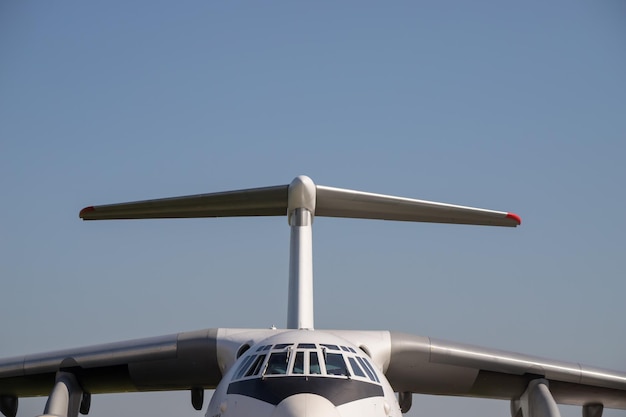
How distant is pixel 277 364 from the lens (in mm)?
11172

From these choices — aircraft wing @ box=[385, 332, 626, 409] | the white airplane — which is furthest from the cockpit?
aircraft wing @ box=[385, 332, 626, 409]

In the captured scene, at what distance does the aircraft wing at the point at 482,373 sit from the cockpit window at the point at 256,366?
4.79 meters

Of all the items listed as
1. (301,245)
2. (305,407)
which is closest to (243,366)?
(305,407)

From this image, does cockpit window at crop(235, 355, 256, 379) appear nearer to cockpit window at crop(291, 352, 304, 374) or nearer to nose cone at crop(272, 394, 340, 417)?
cockpit window at crop(291, 352, 304, 374)

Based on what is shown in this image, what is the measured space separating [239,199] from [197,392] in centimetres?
382

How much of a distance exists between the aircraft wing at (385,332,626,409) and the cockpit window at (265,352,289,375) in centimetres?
486

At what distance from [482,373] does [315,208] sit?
4429 millimetres

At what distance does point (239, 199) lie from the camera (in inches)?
658

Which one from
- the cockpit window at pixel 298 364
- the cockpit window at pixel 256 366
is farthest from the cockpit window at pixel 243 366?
the cockpit window at pixel 298 364

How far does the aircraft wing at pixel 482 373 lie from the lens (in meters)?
16.2

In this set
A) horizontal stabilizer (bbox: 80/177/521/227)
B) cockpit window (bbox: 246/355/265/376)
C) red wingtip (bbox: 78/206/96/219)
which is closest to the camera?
cockpit window (bbox: 246/355/265/376)

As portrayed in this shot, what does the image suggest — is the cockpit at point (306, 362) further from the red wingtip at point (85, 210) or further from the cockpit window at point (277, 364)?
the red wingtip at point (85, 210)

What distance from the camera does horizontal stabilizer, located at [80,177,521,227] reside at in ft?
53.5

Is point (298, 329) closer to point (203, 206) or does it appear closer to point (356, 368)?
point (203, 206)
